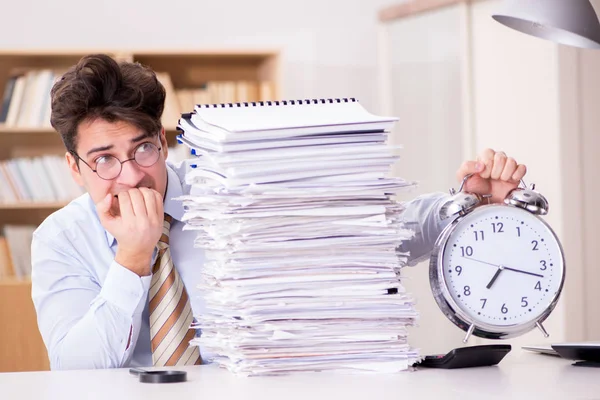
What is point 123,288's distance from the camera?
4.95 feet

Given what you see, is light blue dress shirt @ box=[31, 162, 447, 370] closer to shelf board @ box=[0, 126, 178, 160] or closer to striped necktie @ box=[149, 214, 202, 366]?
striped necktie @ box=[149, 214, 202, 366]

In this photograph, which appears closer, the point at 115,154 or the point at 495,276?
the point at 495,276

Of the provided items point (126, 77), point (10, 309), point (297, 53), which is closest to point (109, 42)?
point (297, 53)

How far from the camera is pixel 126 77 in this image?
5.97 ft

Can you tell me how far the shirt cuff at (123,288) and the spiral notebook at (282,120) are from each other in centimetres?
30

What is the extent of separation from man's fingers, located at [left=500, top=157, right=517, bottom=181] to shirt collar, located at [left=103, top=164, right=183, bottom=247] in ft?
2.22

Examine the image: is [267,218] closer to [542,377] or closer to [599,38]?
[542,377]

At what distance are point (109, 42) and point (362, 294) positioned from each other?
3.73 m

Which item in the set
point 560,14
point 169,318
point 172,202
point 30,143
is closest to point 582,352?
point 560,14

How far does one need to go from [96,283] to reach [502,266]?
0.85 metres

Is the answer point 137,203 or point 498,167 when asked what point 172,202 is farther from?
point 498,167

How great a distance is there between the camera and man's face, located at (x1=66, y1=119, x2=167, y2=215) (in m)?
1.71

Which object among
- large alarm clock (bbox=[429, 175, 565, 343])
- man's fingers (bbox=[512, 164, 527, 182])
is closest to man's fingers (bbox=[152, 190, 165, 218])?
large alarm clock (bbox=[429, 175, 565, 343])

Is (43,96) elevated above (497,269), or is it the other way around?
(43,96)
